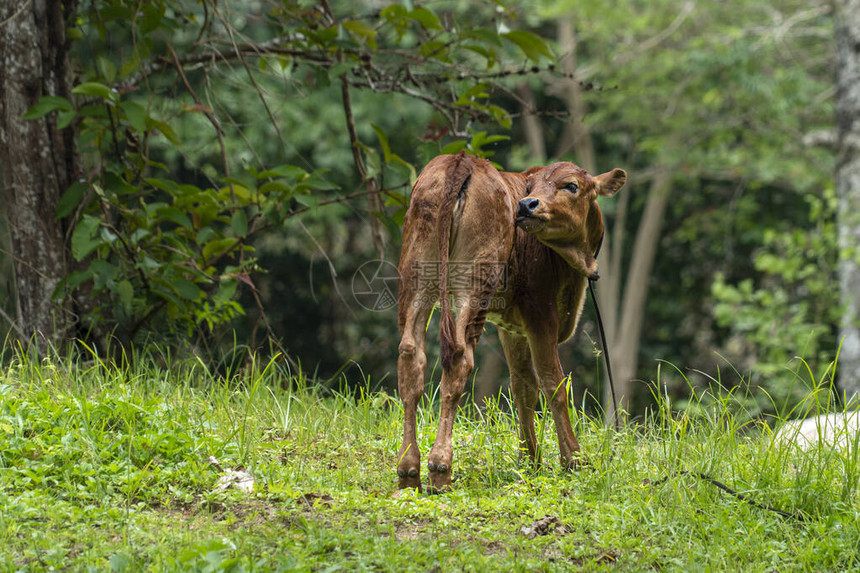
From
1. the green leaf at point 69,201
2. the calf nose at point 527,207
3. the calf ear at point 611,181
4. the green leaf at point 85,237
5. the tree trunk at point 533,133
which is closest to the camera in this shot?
the calf nose at point 527,207

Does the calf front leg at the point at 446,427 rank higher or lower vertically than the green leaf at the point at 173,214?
lower

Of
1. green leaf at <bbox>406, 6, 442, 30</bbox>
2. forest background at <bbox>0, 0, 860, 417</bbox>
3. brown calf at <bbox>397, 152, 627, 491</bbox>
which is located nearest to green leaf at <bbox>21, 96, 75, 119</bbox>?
forest background at <bbox>0, 0, 860, 417</bbox>

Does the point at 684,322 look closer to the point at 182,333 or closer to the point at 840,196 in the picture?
the point at 840,196

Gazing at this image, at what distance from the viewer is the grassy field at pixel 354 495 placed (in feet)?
11.0

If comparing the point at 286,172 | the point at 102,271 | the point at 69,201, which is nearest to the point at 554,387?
the point at 286,172

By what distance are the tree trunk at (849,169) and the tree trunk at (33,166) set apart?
8.34 meters

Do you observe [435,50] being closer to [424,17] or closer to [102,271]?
[424,17]

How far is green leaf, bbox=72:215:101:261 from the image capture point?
Answer: 495 cm

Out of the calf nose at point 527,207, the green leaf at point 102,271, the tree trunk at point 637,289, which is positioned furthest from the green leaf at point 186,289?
the tree trunk at point 637,289

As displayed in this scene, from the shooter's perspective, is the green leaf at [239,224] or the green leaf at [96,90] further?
the green leaf at [239,224]

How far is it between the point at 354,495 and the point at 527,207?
5.03 ft

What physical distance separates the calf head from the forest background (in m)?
0.85

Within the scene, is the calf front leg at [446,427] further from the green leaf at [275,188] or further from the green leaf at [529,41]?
the green leaf at [529,41]

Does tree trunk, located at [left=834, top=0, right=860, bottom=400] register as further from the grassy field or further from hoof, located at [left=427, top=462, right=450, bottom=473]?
hoof, located at [left=427, top=462, right=450, bottom=473]
